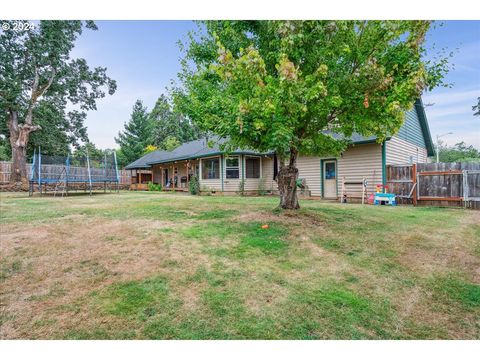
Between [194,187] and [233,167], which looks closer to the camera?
[233,167]

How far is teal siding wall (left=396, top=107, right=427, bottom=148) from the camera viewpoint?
44.2 ft

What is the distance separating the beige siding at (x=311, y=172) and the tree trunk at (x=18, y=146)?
1905 centimetres

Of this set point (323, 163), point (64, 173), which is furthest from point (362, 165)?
point (64, 173)

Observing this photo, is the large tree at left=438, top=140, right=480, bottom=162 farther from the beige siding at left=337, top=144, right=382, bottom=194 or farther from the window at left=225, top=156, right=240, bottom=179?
the window at left=225, top=156, right=240, bottom=179

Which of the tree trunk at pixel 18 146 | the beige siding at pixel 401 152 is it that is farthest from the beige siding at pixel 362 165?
the tree trunk at pixel 18 146

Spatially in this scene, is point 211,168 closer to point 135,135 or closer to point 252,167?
point 252,167

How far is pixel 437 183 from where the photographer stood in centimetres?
1043

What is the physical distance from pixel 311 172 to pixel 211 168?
22.2 feet

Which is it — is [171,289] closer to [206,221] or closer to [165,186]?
[206,221]

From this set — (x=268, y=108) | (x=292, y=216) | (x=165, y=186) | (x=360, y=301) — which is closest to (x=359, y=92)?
(x=268, y=108)

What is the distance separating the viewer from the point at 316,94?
4844 mm

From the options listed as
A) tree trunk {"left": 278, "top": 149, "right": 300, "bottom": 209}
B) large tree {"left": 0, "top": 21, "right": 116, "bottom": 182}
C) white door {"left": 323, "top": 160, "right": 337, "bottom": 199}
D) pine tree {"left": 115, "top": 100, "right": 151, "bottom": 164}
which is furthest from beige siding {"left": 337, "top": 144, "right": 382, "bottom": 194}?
pine tree {"left": 115, "top": 100, "right": 151, "bottom": 164}

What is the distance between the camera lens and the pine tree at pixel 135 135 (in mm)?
37969

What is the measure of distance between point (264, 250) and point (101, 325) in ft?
8.54
